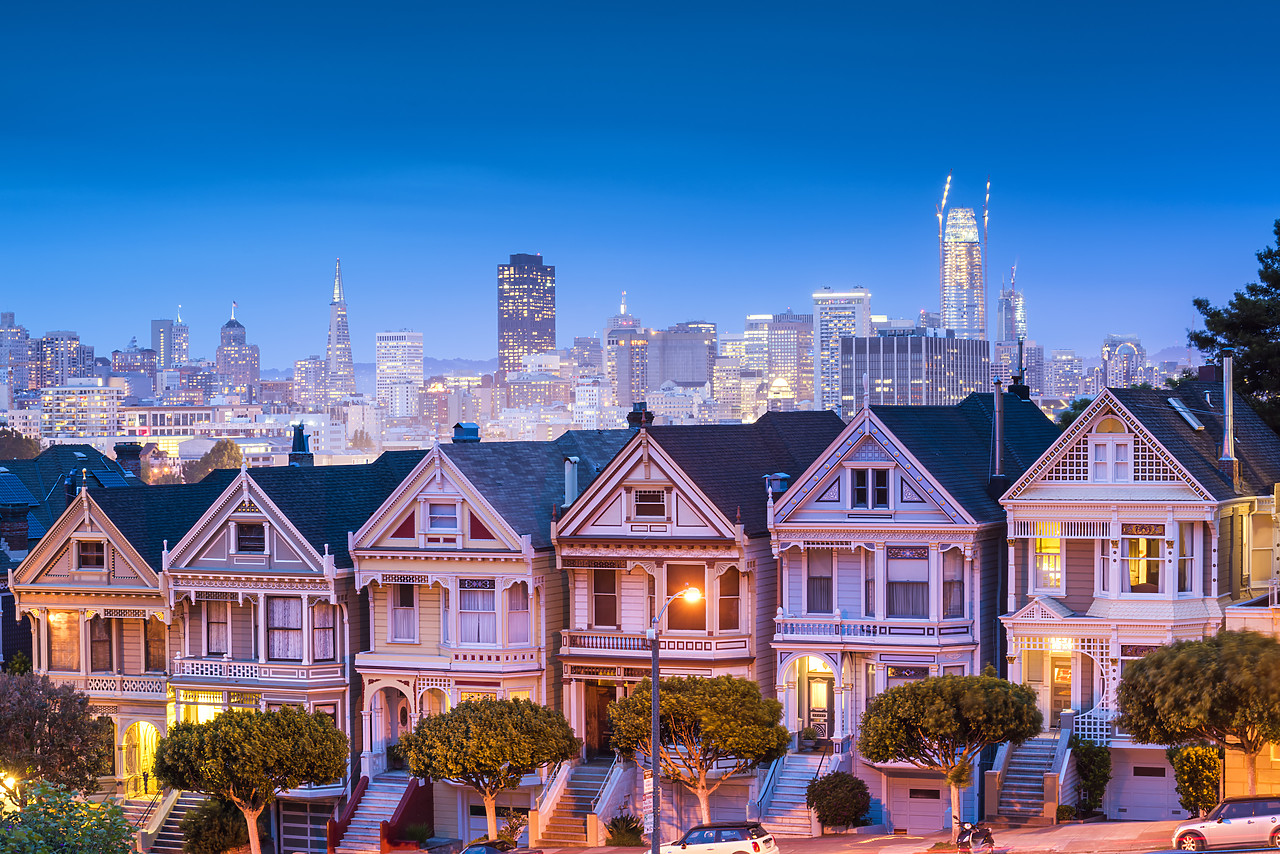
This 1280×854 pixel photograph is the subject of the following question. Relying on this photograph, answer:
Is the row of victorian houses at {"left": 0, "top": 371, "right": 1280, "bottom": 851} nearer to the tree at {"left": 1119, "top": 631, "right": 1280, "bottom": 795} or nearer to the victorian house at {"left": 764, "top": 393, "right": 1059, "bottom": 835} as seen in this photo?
the victorian house at {"left": 764, "top": 393, "right": 1059, "bottom": 835}

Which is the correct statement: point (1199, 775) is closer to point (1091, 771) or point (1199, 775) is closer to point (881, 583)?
point (1091, 771)

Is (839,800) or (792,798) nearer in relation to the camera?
(839,800)

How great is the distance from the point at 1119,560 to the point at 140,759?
98.5 feet

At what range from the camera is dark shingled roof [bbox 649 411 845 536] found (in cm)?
5156

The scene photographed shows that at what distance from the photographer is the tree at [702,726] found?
47594mm

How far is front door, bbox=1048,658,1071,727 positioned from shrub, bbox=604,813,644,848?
36.3 feet

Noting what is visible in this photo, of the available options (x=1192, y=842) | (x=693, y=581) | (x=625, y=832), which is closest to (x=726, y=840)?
(x=625, y=832)

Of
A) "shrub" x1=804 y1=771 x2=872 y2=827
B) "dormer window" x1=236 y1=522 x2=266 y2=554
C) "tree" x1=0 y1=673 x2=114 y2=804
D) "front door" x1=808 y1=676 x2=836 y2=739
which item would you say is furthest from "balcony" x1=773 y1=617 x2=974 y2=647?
"tree" x1=0 y1=673 x2=114 y2=804

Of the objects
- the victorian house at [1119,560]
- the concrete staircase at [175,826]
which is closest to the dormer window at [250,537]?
the concrete staircase at [175,826]

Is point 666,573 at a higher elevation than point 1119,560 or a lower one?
lower

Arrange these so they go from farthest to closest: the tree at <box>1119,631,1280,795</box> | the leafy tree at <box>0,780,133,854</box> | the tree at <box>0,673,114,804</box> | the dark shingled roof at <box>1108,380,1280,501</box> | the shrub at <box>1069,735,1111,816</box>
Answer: the tree at <box>0,673,114,804</box>, the dark shingled roof at <box>1108,380,1280,501</box>, the shrub at <box>1069,735,1111,816</box>, the tree at <box>1119,631,1280,795</box>, the leafy tree at <box>0,780,133,854</box>

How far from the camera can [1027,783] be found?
47562mm

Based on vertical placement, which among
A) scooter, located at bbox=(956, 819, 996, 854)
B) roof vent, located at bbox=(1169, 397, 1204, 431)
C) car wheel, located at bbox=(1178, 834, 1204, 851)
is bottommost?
scooter, located at bbox=(956, 819, 996, 854)

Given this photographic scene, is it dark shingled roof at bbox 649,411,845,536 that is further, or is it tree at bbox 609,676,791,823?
dark shingled roof at bbox 649,411,845,536
